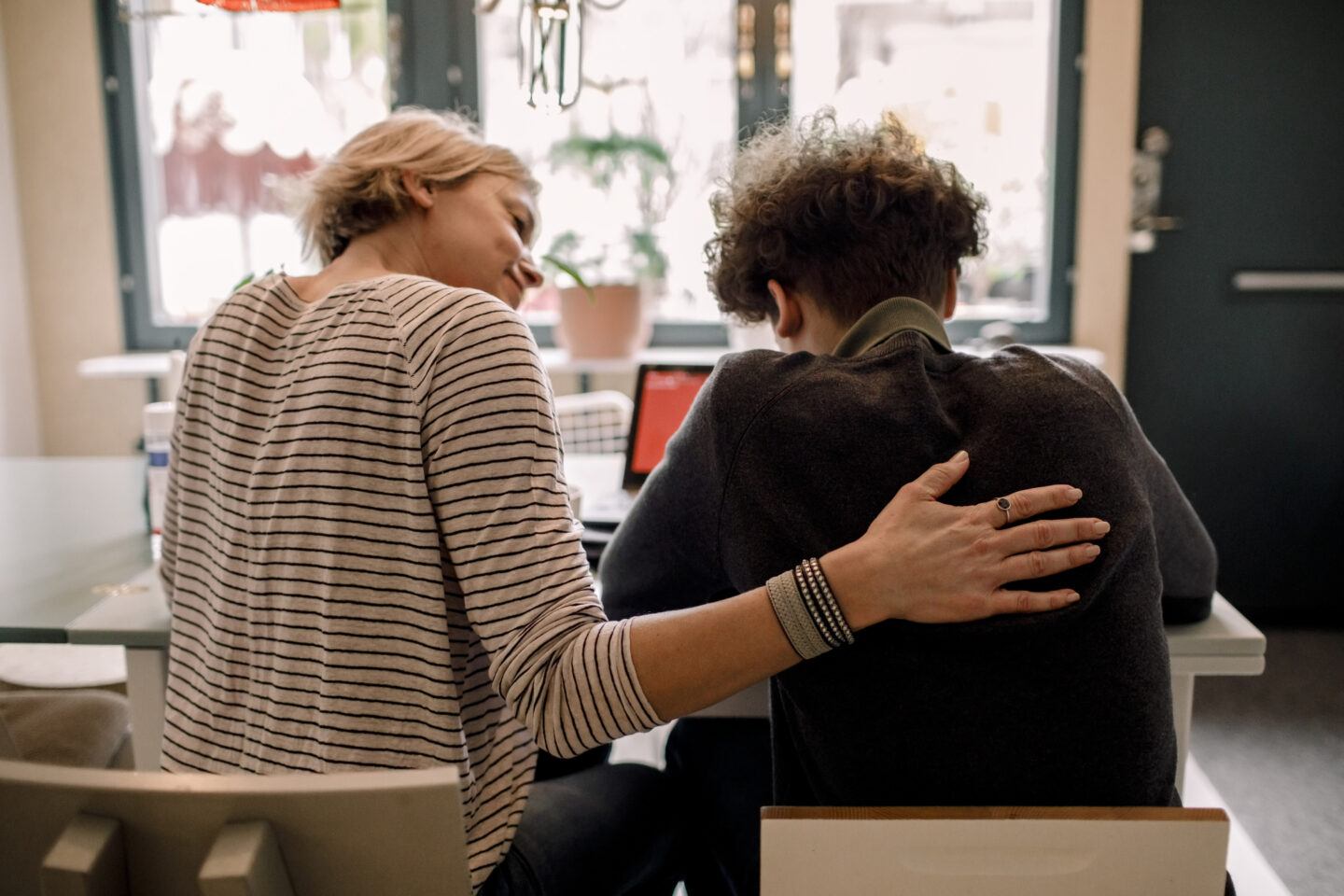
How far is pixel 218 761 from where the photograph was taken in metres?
1.03

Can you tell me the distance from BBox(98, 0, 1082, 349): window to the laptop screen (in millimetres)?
1602

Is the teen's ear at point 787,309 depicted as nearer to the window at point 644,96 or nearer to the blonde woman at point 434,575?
the blonde woman at point 434,575

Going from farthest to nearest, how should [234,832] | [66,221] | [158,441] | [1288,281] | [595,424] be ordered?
[66,221], [1288,281], [595,424], [158,441], [234,832]

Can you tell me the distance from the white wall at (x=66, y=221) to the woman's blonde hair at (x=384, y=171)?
9.13 ft

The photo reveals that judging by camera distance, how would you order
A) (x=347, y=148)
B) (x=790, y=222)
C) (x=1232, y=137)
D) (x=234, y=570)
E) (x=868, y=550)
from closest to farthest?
(x=868, y=550) < (x=234, y=570) < (x=790, y=222) < (x=347, y=148) < (x=1232, y=137)

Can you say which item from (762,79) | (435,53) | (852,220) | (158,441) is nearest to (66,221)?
(435,53)

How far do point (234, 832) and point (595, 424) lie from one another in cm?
208

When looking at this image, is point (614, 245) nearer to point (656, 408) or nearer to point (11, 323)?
point (656, 408)

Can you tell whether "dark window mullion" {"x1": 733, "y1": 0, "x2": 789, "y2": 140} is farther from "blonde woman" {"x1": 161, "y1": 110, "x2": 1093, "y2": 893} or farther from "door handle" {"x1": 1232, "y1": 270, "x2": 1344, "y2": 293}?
"blonde woman" {"x1": 161, "y1": 110, "x2": 1093, "y2": 893}

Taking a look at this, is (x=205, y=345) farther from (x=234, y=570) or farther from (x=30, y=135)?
(x=30, y=135)

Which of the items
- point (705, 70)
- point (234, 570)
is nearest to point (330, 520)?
point (234, 570)

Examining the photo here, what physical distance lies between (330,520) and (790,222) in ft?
1.68

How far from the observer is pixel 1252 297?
3418mm

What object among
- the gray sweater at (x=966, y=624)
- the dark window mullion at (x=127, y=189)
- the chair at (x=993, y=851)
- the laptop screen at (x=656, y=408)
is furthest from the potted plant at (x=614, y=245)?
the chair at (x=993, y=851)
